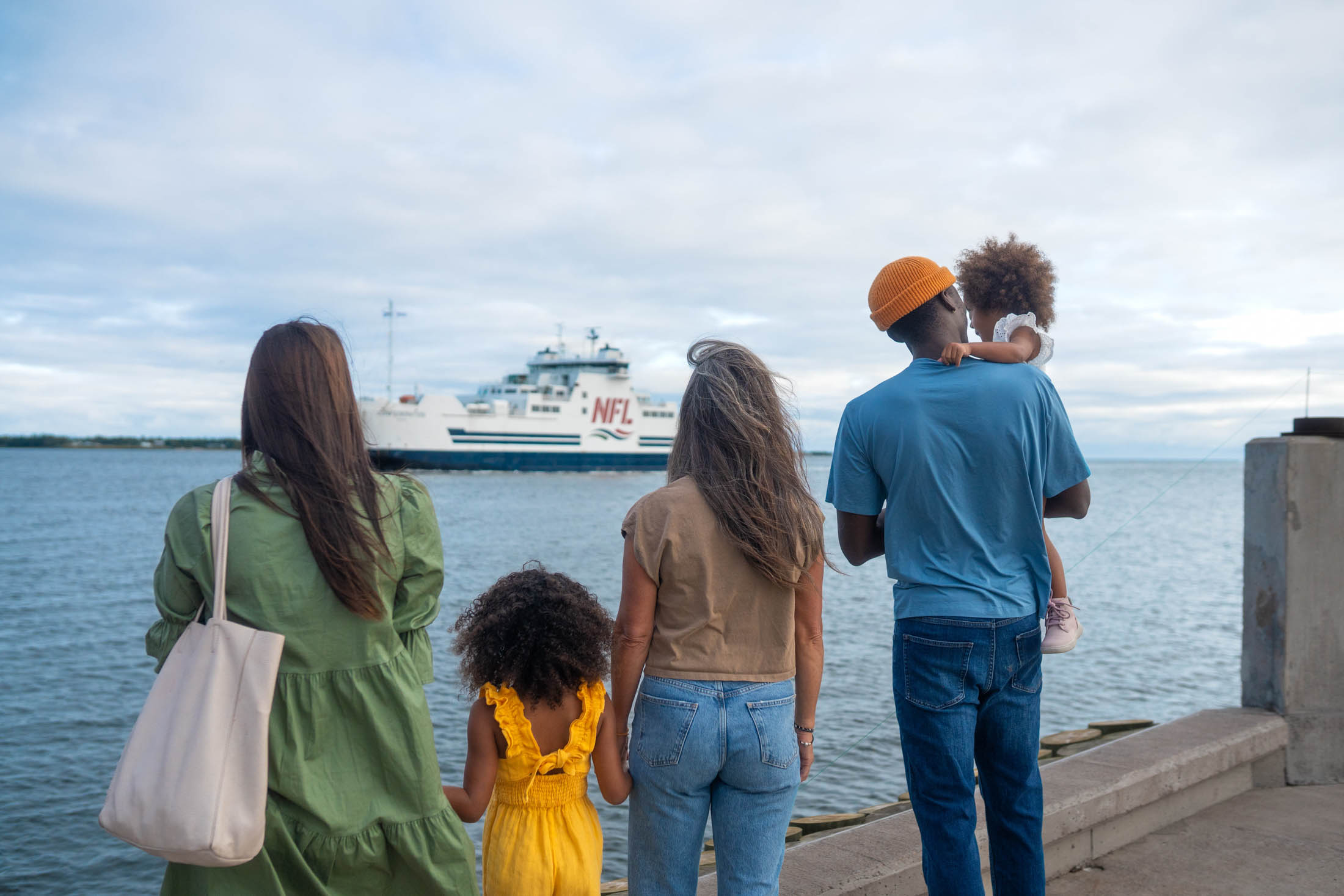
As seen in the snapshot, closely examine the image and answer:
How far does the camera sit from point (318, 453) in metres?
1.54

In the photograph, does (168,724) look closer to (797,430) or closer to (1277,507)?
(797,430)

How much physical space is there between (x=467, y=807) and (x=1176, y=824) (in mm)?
2486

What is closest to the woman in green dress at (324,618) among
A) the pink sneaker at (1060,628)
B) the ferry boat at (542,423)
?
the pink sneaker at (1060,628)

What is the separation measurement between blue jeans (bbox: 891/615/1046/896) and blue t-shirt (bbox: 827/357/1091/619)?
0.06 meters

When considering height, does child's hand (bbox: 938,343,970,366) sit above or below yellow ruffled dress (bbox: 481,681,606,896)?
above

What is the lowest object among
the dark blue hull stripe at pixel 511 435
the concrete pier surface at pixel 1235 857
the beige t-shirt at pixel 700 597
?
the concrete pier surface at pixel 1235 857

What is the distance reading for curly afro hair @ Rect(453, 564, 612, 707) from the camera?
6.02 feet

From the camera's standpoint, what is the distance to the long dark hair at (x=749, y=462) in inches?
69.5

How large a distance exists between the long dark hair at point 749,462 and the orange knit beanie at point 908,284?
0.33m

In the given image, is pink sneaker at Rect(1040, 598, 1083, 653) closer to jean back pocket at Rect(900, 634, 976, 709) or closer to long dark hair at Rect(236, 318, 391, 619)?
jean back pocket at Rect(900, 634, 976, 709)

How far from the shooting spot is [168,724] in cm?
139

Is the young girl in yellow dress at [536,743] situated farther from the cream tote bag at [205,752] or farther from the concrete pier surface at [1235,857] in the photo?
the concrete pier surface at [1235,857]

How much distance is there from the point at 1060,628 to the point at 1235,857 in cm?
127

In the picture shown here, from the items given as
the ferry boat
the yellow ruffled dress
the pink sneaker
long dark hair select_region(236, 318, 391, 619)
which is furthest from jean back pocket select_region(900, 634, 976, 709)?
the ferry boat
